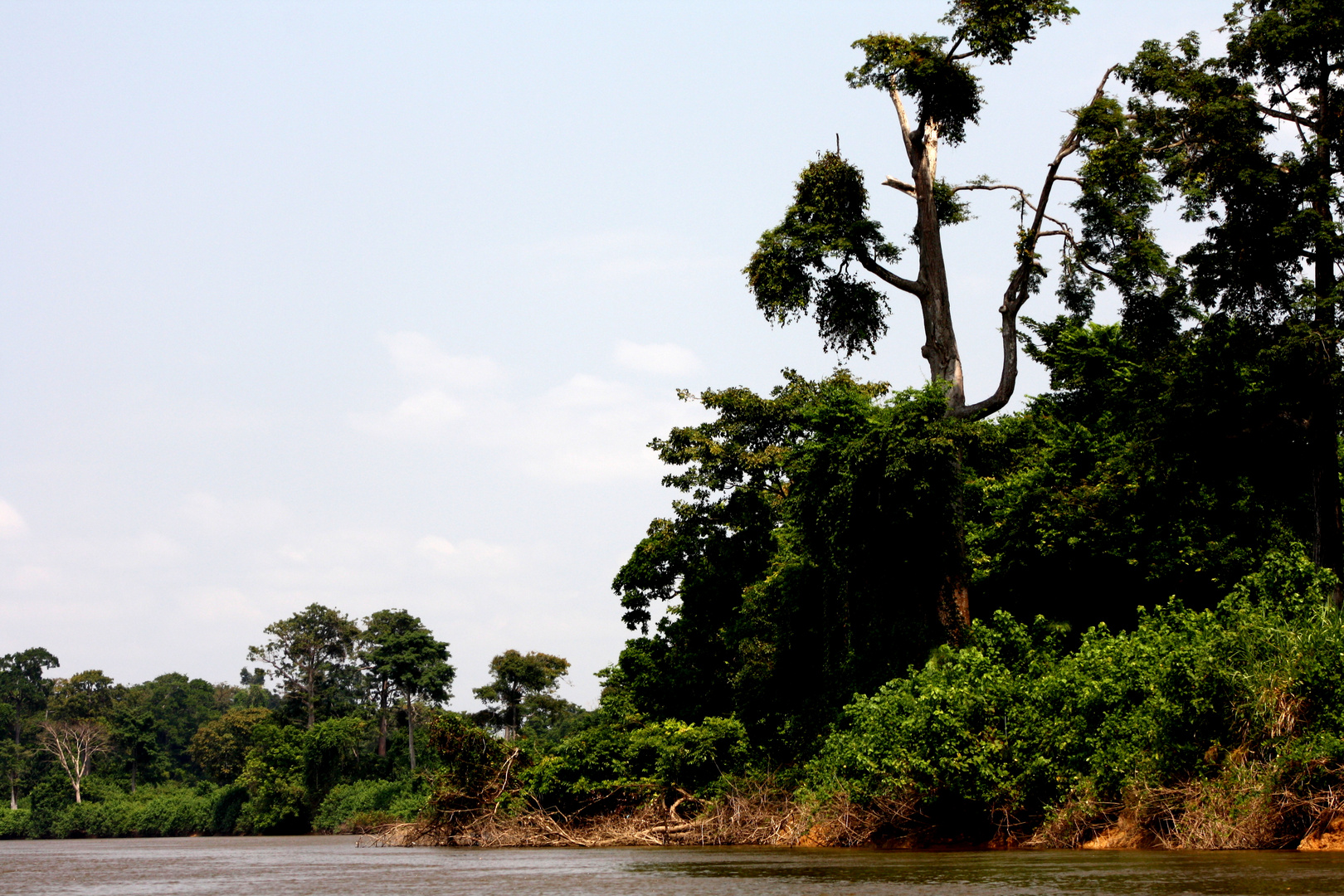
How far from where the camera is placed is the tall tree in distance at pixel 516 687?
209ft

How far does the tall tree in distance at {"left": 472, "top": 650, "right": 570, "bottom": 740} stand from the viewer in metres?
63.8

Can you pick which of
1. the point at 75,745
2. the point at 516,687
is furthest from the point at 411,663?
the point at 75,745

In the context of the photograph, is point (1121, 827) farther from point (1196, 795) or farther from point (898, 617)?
point (898, 617)

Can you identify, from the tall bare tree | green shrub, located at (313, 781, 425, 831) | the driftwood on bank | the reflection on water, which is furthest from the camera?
the tall bare tree

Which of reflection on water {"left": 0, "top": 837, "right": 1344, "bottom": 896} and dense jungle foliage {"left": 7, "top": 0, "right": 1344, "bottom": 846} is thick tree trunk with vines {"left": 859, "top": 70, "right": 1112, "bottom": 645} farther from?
reflection on water {"left": 0, "top": 837, "right": 1344, "bottom": 896}

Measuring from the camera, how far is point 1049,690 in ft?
53.7

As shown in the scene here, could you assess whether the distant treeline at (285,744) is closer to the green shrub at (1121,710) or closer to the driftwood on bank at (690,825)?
the driftwood on bank at (690,825)

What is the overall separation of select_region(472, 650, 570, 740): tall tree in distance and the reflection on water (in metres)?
44.6

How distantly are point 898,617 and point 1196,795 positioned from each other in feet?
33.6

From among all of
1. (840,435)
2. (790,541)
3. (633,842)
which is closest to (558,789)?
(633,842)

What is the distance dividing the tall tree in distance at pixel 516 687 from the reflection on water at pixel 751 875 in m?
44.6

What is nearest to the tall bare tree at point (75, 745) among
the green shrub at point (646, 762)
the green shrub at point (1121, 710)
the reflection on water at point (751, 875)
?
the green shrub at point (646, 762)

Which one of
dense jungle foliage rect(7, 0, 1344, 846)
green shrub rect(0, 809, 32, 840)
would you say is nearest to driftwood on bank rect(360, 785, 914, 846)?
dense jungle foliage rect(7, 0, 1344, 846)

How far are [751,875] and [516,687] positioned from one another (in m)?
53.6
